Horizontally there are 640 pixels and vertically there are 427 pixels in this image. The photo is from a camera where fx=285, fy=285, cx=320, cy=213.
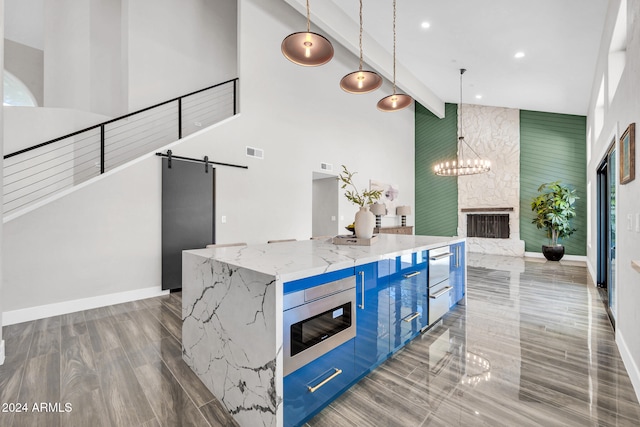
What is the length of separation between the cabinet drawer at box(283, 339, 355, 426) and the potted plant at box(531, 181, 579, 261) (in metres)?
7.71

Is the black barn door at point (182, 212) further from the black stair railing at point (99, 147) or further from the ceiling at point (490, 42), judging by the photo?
the ceiling at point (490, 42)

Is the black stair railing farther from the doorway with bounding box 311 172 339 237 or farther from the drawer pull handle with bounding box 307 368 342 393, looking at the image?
the drawer pull handle with bounding box 307 368 342 393

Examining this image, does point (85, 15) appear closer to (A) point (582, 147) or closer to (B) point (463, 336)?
(B) point (463, 336)

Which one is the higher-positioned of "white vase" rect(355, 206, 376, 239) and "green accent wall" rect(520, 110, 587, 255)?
"green accent wall" rect(520, 110, 587, 255)

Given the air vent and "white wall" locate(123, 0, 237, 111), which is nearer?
"white wall" locate(123, 0, 237, 111)

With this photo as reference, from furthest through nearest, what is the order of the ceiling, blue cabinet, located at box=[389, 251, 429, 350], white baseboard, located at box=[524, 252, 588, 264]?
white baseboard, located at box=[524, 252, 588, 264]
the ceiling
blue cabinet, located at box=[389, 251, 429, 350]

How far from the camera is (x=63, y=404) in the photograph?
1753mm

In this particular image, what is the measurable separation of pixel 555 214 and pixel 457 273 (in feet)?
18.4

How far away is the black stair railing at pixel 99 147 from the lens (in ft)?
11.7

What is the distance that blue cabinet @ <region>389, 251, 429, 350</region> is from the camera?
2.20 metres

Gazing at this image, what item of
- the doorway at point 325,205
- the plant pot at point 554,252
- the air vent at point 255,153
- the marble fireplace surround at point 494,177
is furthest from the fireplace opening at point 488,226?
the air vent at point 255,153

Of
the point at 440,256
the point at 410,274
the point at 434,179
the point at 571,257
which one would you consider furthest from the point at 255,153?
the point at 571,257

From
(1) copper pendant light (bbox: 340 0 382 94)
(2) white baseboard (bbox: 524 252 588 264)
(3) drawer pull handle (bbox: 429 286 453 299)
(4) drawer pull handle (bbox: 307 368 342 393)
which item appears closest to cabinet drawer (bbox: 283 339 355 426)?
(4) drawer pull handle (bbox: 307 368 342 393)

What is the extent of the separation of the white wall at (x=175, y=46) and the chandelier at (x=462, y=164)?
526 cm
